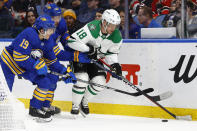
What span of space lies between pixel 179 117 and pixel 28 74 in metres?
1.44

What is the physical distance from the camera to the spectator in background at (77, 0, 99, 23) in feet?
14.8

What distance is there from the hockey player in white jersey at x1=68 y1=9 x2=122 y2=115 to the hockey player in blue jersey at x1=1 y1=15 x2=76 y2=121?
183 millimetres

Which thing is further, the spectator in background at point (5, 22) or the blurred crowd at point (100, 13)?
the spectator in background at point (5, 22)

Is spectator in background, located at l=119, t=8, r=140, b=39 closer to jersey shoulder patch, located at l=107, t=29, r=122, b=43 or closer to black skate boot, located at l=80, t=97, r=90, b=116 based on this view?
jersey shoulder patch, located at l=107, t=29, r=122, b=43

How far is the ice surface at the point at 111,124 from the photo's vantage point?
3738mm

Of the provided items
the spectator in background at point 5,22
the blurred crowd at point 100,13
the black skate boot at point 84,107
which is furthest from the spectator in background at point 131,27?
the spectator in background at point 5,22

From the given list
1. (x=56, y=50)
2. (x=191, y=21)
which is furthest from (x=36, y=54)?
(x=191, y=21)

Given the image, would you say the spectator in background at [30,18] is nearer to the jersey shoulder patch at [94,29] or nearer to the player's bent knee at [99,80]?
the jersey shoulder patch at [94,29]

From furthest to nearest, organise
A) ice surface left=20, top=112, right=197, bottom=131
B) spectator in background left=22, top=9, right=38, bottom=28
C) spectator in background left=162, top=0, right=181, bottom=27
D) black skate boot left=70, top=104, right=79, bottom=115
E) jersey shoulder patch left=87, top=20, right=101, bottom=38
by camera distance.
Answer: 1. spectator in background left=22, top=9, right=38, bottom=28
2. black skate boot left=70, top=104, right=79, bottom=115
3. spectator in background left=162, top=0, right=181, bottom=27
4. jersey shoulder patch left=87, top=20, right=101, bottom=38
5. ice surface left=20, top=112, right=197, bottom=131

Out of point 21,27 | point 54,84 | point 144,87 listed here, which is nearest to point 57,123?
point 54,84

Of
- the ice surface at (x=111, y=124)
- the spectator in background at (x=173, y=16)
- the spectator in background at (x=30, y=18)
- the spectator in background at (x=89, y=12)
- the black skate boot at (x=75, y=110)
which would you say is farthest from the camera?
the spectator in background at (x=30, y=18)

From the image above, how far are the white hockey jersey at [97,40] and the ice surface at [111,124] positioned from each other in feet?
1.86

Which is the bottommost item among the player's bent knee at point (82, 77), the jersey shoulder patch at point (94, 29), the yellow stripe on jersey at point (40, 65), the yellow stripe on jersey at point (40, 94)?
the yellow stripe on jersey at point (40, 94)

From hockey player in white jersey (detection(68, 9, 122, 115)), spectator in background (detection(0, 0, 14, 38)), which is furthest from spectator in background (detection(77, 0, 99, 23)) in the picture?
spectator in background (detection(0, 0, 14, 38))
